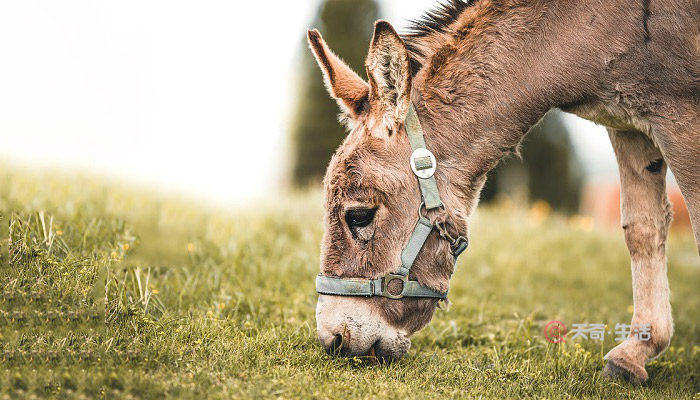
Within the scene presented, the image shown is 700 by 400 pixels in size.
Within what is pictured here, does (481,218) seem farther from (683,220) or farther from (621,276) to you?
(683,220)

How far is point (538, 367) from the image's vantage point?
12.1ft

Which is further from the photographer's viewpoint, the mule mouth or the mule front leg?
the mule front leg

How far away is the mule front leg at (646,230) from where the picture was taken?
12.9ft

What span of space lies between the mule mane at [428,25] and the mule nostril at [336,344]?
1.62m

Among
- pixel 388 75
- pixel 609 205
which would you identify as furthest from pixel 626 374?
pixel 609 205

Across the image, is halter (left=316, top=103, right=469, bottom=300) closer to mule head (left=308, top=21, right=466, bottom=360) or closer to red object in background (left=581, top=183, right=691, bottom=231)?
mule head (left=308, top=21, right=466, bottom=360)

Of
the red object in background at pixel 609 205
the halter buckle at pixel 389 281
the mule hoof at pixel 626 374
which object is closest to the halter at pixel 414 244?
the halter buckle at pixel 389 281

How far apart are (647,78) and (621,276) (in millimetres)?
4635

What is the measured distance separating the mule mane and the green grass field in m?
1.82

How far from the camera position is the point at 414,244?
3402 mm

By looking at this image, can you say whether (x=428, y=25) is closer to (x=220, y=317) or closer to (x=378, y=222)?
(x=378, y=222)

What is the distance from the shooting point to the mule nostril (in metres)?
3.38

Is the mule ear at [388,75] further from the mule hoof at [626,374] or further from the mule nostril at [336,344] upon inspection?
the mule hoof at [626,374]

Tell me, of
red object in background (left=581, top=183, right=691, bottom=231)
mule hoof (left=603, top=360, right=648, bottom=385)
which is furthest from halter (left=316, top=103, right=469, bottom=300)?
red object in background (left=581, top=183, right=691, bottom=231)
